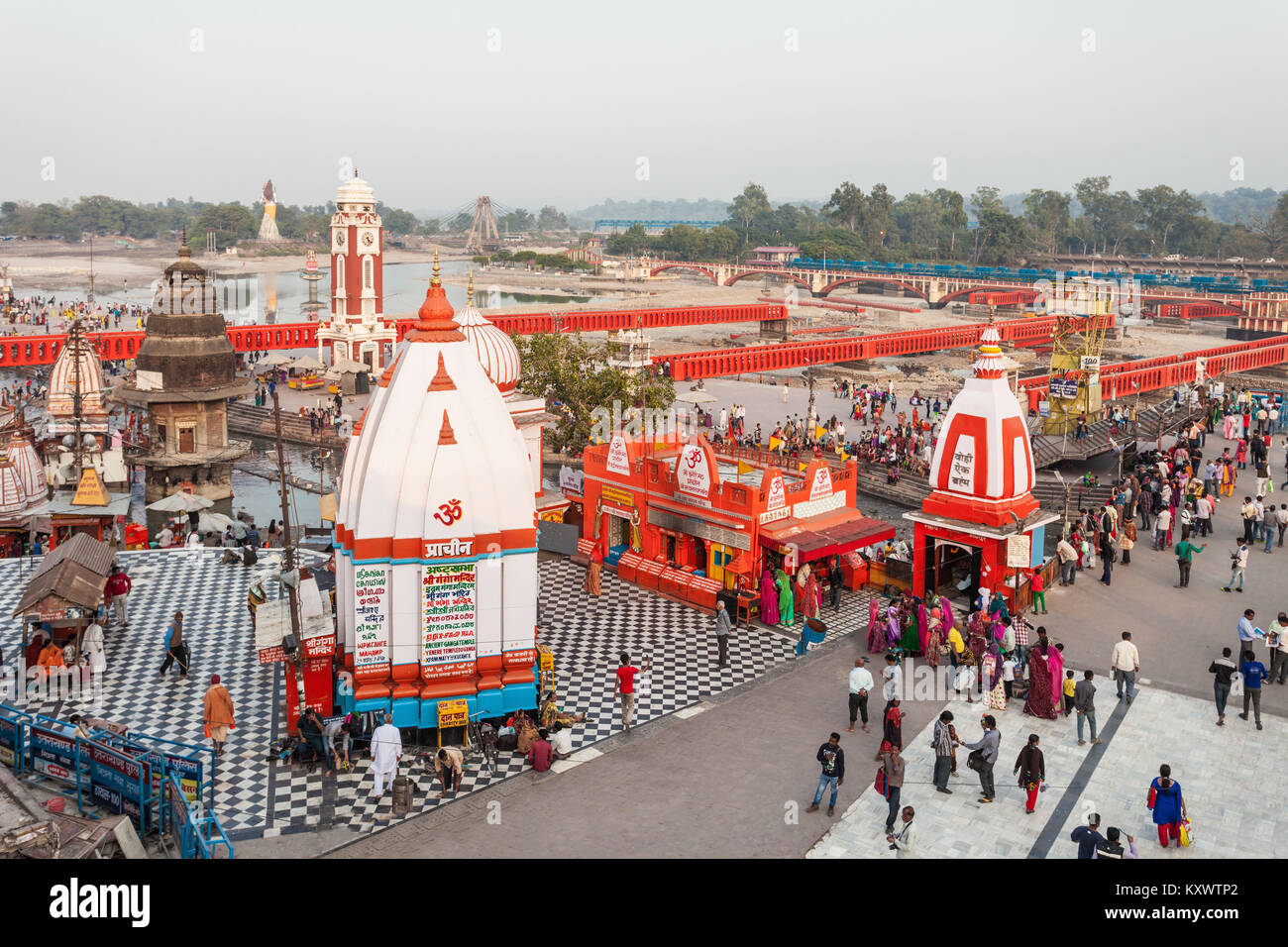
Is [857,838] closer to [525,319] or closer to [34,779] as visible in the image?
Answer: [34,779]

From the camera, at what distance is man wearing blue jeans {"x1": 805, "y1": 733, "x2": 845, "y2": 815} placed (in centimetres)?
1262

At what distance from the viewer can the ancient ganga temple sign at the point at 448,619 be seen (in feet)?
47.5

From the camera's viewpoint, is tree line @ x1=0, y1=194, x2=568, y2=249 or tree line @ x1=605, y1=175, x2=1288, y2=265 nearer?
tree line @ x1=605, y1=175, x2=1288, y2=265

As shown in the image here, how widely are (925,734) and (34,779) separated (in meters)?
11.2

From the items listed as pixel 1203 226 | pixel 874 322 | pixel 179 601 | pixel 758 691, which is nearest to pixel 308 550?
pixel 179 601

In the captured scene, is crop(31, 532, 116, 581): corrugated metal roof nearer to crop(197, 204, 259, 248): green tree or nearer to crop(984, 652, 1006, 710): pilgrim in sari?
crop(984, 652, 1006, 710): pilgrim in sari

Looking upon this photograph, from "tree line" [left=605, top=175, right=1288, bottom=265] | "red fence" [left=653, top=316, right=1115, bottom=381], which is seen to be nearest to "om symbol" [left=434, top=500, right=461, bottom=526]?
"red fence" [left=653, top=316, right=1115, bottom=381]

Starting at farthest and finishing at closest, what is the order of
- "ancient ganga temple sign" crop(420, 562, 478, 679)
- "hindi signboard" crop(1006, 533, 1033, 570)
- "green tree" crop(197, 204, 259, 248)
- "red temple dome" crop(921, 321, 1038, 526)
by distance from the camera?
→ 1. "green tree" crop(197, 204, 259, 248)
2. "red temple dome" crop(921, 321, 1038, 526)
3. "hindi signboard" crop(1006, 533, 1033, 570)
4. "ancient ganga temple sign" crop(420, 562, 478, 679)

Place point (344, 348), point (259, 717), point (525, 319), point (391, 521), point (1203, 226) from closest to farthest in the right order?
point (391, 521) < point (259, 717) < point (344, 348) < point (525, 319) < point (1203, 226)

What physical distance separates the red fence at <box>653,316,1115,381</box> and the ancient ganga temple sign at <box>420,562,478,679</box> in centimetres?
3240

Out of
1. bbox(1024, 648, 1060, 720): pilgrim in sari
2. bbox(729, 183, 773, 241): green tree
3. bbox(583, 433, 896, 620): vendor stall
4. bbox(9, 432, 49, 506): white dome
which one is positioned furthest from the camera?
bbox(729, 183, 773, 241): green tree

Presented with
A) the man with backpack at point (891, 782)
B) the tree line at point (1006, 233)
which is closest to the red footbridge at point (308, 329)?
the man with backpack at point (891, 782)

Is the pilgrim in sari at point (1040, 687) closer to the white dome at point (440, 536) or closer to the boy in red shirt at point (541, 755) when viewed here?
the boy in red shirt at point (541, 755)

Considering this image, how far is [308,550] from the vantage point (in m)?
23.4
